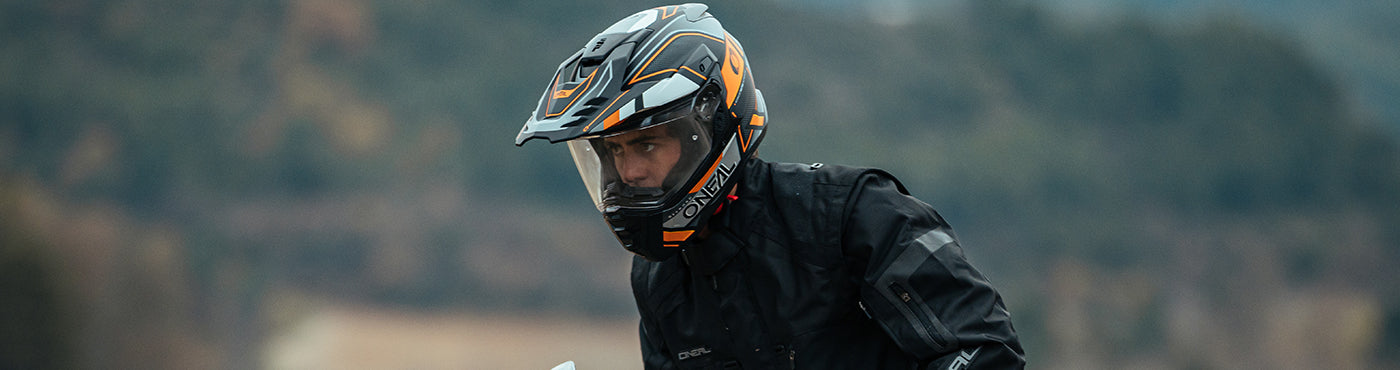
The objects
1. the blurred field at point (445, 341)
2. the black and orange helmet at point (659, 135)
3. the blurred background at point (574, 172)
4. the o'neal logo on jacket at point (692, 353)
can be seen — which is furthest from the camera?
the blurred background at point (574, 172)

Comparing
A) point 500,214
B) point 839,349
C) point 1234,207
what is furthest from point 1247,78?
point 839,349

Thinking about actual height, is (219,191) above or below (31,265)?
above

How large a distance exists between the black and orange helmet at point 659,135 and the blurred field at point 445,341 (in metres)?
9.57

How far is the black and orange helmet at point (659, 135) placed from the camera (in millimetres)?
2572

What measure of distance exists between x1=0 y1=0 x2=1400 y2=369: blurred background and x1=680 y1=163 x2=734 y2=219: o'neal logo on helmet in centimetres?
881

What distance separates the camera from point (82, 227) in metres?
10.9

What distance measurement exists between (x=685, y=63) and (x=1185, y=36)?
15307 millimetres

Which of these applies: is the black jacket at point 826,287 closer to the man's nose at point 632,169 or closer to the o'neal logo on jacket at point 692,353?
the o'neal logo on jacket at point 692,353

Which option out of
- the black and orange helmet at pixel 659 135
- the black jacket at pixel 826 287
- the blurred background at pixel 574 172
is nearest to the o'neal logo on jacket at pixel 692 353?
the black jacket at pixel 826 287

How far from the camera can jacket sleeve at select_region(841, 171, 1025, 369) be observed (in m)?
2.31

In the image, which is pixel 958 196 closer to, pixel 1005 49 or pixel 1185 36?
pixel 1005 49

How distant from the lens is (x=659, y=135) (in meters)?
2.64

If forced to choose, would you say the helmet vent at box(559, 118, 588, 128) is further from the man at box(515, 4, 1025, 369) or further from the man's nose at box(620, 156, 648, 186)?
the man's nose at box(620, 156, 648, 186)

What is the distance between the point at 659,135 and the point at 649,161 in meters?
0.07
